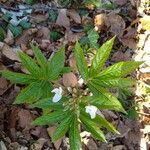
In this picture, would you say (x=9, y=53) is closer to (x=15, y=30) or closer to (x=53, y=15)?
(x=15, y=30)

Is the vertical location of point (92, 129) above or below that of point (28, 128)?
above

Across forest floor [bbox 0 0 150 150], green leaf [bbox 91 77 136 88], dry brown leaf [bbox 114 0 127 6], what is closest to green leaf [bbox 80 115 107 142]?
green leaf [bbox 91 77 136 88]

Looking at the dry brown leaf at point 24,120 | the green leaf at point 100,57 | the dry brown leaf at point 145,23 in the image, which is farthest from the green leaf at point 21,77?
the dry brown leaf at point 145,23

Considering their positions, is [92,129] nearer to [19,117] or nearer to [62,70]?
[62,70]

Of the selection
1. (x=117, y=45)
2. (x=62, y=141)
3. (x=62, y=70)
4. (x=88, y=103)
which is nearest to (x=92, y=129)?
(x=88, y=103)

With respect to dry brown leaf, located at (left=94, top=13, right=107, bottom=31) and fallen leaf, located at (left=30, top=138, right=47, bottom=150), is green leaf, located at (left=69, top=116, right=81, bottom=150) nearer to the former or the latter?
fallen leaf, located at (left=30, top=138, right=47, bottom=150)

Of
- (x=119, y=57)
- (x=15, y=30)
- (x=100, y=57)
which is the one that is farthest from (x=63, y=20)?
(x=100, y=57)

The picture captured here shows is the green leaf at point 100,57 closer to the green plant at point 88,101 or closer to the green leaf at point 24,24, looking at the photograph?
the green plant at point 88,101

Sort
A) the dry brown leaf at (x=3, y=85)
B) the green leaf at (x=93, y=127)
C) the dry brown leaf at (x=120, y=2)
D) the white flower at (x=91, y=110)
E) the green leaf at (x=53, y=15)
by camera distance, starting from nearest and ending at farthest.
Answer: the white flower at (x=91, y=110) → the green leaf at (x=93, y=127) → the dry brown leaf at (x=3, y=85) → the green leaf at (x=53, y=15) → the dry brown leaf at (x=120, y=2)
